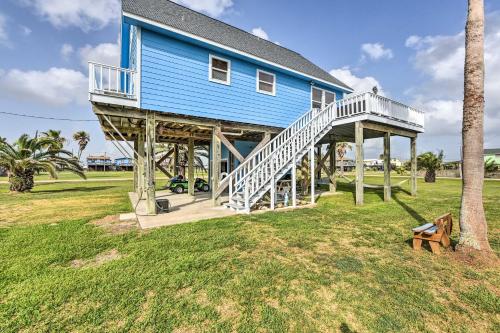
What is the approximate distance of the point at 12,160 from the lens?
591 inches

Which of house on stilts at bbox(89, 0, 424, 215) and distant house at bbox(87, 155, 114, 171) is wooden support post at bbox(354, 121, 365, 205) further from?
distant house at bbox(87, 155, 114, 171)

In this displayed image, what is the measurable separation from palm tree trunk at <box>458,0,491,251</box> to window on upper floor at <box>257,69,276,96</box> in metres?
7.76

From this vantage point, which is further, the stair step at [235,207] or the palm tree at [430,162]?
the palm tree at [430,162]

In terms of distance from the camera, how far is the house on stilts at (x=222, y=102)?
8195mm

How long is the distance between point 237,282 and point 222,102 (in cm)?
801

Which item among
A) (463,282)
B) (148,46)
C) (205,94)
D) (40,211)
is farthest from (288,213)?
(40,211)

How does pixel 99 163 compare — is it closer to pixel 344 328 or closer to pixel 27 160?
pixel 27 160

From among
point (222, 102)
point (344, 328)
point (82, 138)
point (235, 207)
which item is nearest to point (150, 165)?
point (235, 207)

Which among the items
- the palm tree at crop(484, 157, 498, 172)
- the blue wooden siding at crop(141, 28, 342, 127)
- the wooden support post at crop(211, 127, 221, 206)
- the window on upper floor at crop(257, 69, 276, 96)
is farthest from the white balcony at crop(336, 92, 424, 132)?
the palm tree at crop(484, 157, 498, 172)

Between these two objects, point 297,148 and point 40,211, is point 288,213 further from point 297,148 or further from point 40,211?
point 40,211

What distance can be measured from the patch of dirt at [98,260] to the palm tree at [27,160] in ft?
46.7

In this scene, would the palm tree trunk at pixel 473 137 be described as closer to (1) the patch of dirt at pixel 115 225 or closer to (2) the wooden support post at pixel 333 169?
(1) the patch of dirt at pixel 115 225

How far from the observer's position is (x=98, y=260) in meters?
4.50

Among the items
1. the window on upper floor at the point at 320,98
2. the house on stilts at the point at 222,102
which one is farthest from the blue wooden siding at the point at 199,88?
the window on upper floor at the point at 320,98
